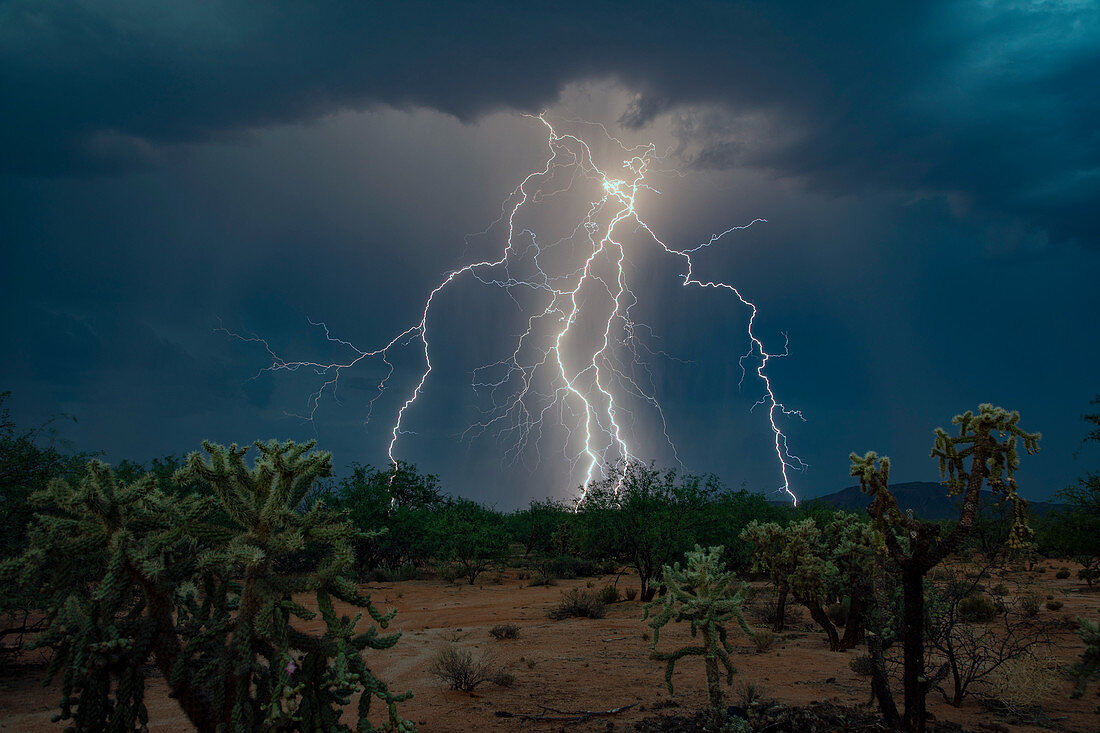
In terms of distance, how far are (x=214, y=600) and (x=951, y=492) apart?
713 cm

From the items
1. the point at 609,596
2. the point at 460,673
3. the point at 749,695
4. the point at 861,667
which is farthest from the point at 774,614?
the point at 460,673

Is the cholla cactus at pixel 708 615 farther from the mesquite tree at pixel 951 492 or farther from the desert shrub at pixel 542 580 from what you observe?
the desert shrub at pixel 542 580

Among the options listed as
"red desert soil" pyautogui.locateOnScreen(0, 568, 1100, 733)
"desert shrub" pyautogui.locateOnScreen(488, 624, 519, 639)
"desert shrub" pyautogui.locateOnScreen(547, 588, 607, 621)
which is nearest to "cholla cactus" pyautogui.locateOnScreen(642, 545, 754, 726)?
"red desert soil" pyautogui.locateOnScreen(0, 568, 1100, 733)

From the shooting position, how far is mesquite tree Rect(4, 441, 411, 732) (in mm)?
3738

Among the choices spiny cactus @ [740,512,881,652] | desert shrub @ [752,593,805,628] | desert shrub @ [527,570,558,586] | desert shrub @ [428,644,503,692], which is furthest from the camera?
desert shrub @ [527,570,558,586]

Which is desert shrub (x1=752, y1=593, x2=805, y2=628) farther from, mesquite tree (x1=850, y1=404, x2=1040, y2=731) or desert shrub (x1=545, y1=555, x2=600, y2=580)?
desert shrub (x1=545, y1=555, x2=600, y2=580)

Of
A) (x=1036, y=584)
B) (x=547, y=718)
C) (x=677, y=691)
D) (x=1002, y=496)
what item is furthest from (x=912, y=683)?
(x=1036, y=584)

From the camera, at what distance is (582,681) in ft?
30.8

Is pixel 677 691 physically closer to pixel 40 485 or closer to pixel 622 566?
pixel 40 485

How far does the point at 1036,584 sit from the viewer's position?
21.2 m

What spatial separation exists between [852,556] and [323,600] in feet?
30.7

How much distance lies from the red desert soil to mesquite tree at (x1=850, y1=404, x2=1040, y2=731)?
231cm

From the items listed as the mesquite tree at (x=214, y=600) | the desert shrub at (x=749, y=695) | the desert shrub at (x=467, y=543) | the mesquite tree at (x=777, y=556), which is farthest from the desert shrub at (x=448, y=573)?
the mesquite tree at (x=214, y=600)

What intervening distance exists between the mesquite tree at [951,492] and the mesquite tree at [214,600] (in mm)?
5152
